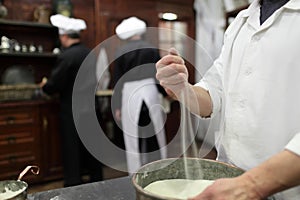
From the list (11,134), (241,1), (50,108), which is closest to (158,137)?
(50,108)

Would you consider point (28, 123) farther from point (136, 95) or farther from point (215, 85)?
point (215, 85)

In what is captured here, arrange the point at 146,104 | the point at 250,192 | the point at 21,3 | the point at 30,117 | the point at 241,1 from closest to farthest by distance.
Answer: the point at 250,192
the point at 146,104
the point at 30,117
the point at 21,3
the point at 241,1

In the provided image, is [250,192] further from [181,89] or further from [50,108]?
[50,108]

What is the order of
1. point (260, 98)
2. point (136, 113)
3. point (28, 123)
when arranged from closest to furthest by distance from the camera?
point (260, 98), point (136, 113), point (28, 123)

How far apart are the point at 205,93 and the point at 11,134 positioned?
220 centimetres

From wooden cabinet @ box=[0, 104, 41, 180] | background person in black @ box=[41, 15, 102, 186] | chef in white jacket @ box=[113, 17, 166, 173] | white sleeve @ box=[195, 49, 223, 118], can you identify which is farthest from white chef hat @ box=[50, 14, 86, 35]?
white sleeve @ box=[195, 49, 223, 118]

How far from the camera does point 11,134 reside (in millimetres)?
2645

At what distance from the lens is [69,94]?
264 centimetres

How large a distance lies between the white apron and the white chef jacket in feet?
4.25

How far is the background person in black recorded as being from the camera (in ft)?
8.39

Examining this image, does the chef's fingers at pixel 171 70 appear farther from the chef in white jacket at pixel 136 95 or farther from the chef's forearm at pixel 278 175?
the chef in white jacket at pixel 136 95

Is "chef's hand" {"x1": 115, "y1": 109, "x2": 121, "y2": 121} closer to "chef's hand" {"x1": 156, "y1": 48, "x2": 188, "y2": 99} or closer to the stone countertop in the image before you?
the stone countertop

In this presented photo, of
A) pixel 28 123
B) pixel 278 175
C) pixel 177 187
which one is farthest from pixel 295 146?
pixel 28 123

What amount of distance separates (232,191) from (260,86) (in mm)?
331
